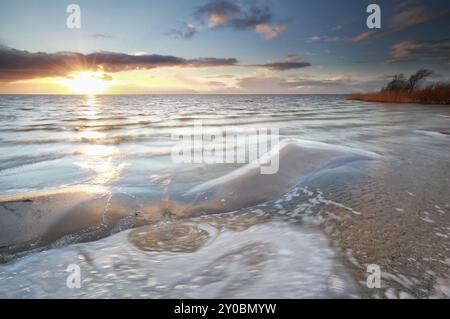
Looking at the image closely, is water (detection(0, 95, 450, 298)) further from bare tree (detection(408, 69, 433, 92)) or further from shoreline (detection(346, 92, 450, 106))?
bare tree (detection(408, 69, 433, 92))

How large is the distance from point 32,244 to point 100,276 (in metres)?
1.33

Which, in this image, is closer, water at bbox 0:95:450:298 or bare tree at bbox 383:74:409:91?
water at bbox 0:95:450:298

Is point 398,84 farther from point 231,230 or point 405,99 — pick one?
point 231,230

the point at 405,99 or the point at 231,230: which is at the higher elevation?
the point at 405,99

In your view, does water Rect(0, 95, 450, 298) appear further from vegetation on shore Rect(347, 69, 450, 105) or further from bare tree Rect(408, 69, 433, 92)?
bare tree Rect(408, 69, 433, 92)

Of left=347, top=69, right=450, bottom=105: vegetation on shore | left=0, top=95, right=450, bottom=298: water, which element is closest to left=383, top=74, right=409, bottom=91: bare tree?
left=347, top=69, right=450, bottom=105: vegetation on shore

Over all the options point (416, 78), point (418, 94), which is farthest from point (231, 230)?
point (416, 78)

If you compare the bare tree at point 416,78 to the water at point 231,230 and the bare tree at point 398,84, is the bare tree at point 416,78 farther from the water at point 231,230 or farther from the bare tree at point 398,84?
the water at point 231,230

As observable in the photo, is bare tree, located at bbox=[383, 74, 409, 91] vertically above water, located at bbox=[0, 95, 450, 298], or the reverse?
bare tree, located at bbox=[383, 74, 409, 91]

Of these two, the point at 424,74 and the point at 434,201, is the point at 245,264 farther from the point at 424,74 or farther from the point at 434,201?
the point at 424,74

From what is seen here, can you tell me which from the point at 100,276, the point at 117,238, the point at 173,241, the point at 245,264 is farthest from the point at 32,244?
the point at 245,264

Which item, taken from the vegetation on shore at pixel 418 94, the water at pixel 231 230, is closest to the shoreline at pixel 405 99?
the vegetation on shore at pixel 418 94

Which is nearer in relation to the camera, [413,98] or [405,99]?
[413,98]

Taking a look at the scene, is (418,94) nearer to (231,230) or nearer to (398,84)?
(398,84)
